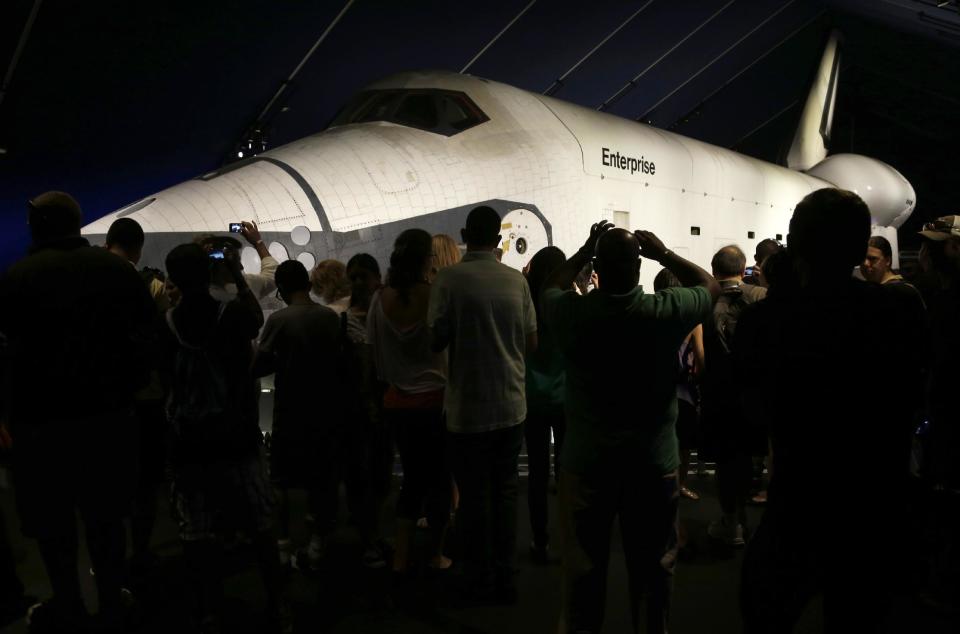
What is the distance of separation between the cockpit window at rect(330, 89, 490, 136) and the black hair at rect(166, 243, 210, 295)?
3.31 metres

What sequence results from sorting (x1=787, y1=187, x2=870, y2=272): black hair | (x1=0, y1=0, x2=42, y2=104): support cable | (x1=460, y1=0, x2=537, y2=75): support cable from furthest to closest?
(x1=460, y1=0, x2=537, y2=75): support cable < (x1=0, y1=0, x2=42, y2=104): support cable < (x1=787, y1=187, x2=870, y2=272): black hair

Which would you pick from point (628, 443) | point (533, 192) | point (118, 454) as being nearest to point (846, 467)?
point (628, 443)

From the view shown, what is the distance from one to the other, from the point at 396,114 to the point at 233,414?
3806 millimetres

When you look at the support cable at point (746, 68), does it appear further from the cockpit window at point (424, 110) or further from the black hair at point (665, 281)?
the black hair at point (665, 281)

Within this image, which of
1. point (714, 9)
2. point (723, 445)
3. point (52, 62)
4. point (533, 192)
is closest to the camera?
point (723, 445)

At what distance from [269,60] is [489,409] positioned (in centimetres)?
727

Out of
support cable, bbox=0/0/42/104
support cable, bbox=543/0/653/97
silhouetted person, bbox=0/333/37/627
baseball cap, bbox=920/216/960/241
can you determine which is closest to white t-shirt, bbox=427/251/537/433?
silhouetted person, bbox=0/333/37/627

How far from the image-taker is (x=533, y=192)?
585 cm

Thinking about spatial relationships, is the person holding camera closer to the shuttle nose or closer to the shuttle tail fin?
the shuttle nose

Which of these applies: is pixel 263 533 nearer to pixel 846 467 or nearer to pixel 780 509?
pixel 780 509

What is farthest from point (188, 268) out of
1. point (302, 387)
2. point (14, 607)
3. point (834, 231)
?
point (834, 231)

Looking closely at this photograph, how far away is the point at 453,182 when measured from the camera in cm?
543

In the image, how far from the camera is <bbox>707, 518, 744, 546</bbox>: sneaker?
12.9ft

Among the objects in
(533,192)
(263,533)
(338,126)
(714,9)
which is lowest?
(263,533)
